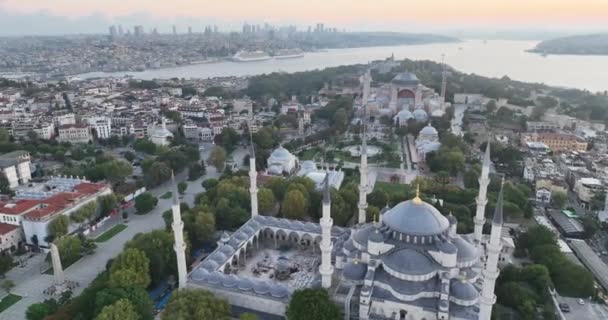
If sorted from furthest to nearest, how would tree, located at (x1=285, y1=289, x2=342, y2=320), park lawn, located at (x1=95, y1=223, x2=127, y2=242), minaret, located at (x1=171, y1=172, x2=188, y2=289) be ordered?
park lawn, located at (x1=95, y1=223, x2=127, y2=242)
minaret, located at (x1=171, y1=172, x2=188, y2=289)
tree, located at (x1=285, y1=289, x2=342, y2=320)

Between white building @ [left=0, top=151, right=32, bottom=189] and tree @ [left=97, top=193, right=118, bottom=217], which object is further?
white building @ [left=0, top=151, right=32, bottom=189]

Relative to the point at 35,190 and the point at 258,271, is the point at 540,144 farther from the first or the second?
the point at 35,190

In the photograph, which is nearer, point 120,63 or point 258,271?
point 258,271

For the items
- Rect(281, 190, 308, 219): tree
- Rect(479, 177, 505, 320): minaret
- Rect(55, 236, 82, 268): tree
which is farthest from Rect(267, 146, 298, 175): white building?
Rect(479, 177, 505, 320): minaret

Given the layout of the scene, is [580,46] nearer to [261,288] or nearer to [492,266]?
[492,266]

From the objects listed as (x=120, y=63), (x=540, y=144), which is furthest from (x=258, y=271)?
(x=120, y=63)

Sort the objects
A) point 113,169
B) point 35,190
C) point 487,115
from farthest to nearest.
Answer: point 487,115, point 113,169, point 35,190

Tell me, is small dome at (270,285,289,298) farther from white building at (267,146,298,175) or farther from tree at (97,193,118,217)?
white building at (267,146,298,175)

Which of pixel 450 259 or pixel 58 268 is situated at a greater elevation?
pixel 450 259
